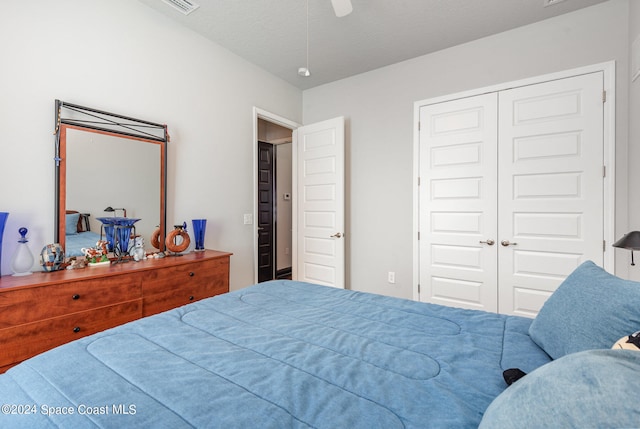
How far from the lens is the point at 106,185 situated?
223 cm

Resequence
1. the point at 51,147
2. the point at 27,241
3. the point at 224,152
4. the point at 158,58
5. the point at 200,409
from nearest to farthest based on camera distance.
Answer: the point at 200,409
the point at 27,241
the point at 51,147
the point at 158,58
the point at 224,152

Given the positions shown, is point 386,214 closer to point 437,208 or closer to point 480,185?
point 437,208

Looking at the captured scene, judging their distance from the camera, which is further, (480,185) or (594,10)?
(480,185)

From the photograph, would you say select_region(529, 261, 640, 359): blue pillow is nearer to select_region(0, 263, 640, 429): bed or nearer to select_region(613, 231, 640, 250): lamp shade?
select_region(0, 263, 640, 429): bed

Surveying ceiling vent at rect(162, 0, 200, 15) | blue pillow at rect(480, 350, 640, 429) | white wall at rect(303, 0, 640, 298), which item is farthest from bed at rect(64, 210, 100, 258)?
white wall at rect(303, 0, 640, 298)

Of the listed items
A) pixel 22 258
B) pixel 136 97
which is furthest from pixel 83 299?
pixel 136 97

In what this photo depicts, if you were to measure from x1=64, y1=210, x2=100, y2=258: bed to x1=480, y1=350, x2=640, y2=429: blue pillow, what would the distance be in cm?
253

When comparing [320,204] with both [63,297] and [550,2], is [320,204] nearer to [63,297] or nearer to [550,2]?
[63,297]

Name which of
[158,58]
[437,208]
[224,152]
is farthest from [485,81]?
[158,58]

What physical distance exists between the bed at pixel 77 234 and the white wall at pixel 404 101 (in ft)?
8.69

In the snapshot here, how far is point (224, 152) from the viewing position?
3.08m

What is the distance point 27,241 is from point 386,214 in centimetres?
311

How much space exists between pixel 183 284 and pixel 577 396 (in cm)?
234

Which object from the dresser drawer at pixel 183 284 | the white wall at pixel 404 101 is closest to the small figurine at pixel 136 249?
the dresser drawer at pixel 183 284
